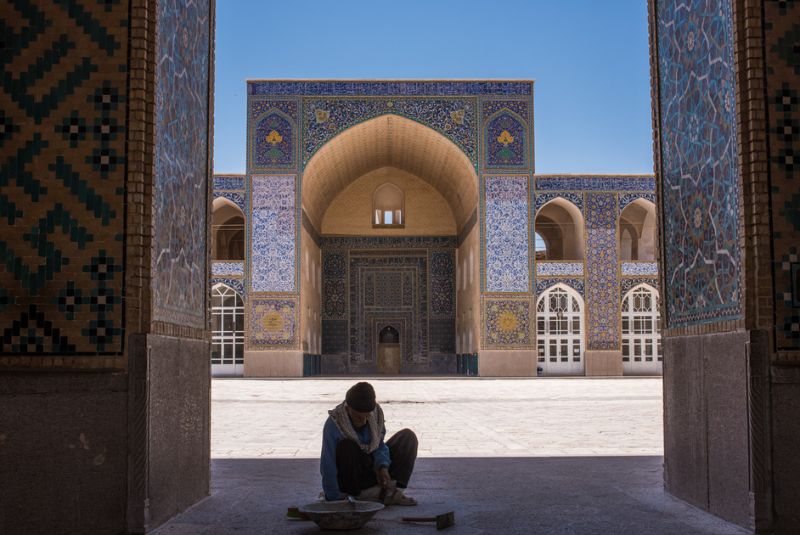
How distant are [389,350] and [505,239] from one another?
5.88 meters

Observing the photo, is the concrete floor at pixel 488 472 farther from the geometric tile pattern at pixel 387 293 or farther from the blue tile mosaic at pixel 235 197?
the geometric tile pattern at pixel 387 293

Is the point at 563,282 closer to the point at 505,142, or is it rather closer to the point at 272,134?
the point at 505,142

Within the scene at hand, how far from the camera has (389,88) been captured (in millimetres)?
22062

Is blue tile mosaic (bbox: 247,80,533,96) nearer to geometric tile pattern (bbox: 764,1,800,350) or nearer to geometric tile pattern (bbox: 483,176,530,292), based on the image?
geometric tile pattern (bbox: 483,176,530,292)

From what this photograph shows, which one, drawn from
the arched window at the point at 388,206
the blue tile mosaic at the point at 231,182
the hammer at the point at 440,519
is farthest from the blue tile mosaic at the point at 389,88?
the hammer at the point at 440,519

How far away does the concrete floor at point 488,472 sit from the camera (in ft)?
12.4

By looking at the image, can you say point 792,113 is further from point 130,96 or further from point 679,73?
point 130,96

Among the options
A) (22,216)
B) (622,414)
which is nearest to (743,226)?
(22,216)

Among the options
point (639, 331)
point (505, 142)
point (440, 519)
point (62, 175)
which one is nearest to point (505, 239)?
point (505, 142)

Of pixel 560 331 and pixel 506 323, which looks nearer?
pixel 506 323

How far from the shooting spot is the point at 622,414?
31.6ft

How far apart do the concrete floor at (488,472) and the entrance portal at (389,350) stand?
1448 cm

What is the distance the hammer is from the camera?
11.9ft

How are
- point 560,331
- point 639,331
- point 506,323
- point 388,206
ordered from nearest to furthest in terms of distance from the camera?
point 506,323 < point 560,331 < point 639,331 < point 388,206
